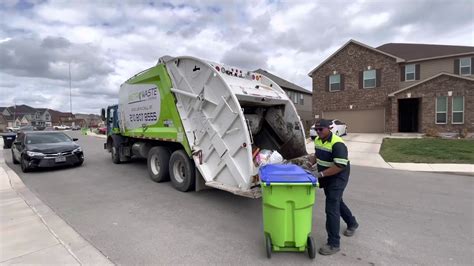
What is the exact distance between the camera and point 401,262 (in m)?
3.16

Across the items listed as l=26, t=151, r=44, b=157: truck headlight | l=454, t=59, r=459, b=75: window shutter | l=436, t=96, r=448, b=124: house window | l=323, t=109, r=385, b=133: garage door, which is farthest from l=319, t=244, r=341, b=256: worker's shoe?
l=454, t=59, r=459, b=75: window shutter

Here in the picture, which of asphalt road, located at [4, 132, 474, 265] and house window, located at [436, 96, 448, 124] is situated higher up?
house window, located at [436, 96, 448, 124]

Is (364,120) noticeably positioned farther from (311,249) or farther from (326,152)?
(311,249)

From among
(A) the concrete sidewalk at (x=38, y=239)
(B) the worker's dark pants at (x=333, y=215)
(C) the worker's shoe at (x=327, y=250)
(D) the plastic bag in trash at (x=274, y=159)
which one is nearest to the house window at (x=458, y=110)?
(D) the plastic bag in trash at (x=274, y=159)

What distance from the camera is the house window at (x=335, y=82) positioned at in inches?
958

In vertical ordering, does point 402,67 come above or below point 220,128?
above

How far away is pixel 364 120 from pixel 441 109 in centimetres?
532

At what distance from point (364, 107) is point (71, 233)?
2346cm

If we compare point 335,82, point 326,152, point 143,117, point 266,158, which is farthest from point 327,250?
point 335,82

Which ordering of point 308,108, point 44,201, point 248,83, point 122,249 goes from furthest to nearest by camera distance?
1. point 308,108
2. point 248,83
3. point 44,201
4. point 122,249

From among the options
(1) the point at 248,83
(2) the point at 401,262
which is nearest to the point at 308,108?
(1) the point at 248,83

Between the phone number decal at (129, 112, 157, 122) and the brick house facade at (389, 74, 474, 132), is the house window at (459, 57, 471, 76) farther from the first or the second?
the phone number decal at (129, 112, 157, 122)

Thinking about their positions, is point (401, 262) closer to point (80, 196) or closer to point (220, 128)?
point (220, 128)

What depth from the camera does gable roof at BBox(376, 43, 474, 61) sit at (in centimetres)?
2222
